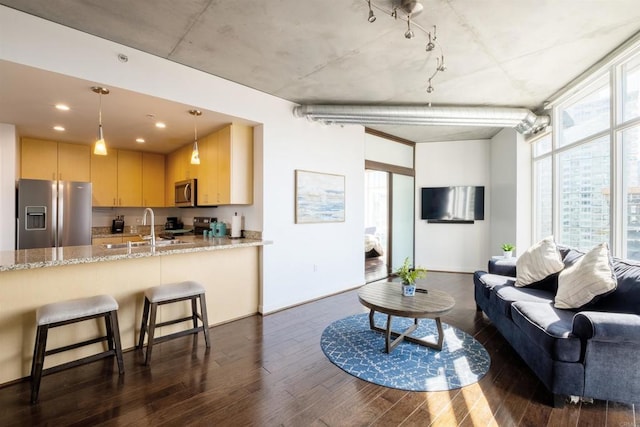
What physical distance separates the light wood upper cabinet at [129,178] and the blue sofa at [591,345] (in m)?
6.10

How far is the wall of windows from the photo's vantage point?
2910mm

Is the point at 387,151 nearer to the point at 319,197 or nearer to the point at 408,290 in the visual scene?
the point at 319,197

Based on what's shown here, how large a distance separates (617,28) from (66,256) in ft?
16.8

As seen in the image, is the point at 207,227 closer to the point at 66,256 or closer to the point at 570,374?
the point at 66,256

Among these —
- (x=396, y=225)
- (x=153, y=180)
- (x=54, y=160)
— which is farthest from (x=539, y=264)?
(x=54, y=160)

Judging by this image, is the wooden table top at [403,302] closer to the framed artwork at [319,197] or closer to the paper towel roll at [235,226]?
the framed artwork at [319,197]

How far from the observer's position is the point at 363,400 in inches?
81.2

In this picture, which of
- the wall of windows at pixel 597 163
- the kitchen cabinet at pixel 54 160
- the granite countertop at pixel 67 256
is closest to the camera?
the granite countertop at pixel 67 256

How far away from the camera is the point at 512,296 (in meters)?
2.85

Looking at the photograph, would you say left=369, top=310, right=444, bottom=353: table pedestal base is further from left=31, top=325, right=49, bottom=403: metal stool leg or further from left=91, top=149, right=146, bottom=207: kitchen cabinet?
left=91, top=149, right=146, bottom=207: kitchen cabinet

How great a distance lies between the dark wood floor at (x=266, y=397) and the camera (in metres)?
1.88

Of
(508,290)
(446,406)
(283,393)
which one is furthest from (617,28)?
(283,393)

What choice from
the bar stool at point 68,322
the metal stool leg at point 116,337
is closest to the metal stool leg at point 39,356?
the bar stool at point 68,322

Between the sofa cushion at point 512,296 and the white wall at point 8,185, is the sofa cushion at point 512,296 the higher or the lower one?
the lower one
